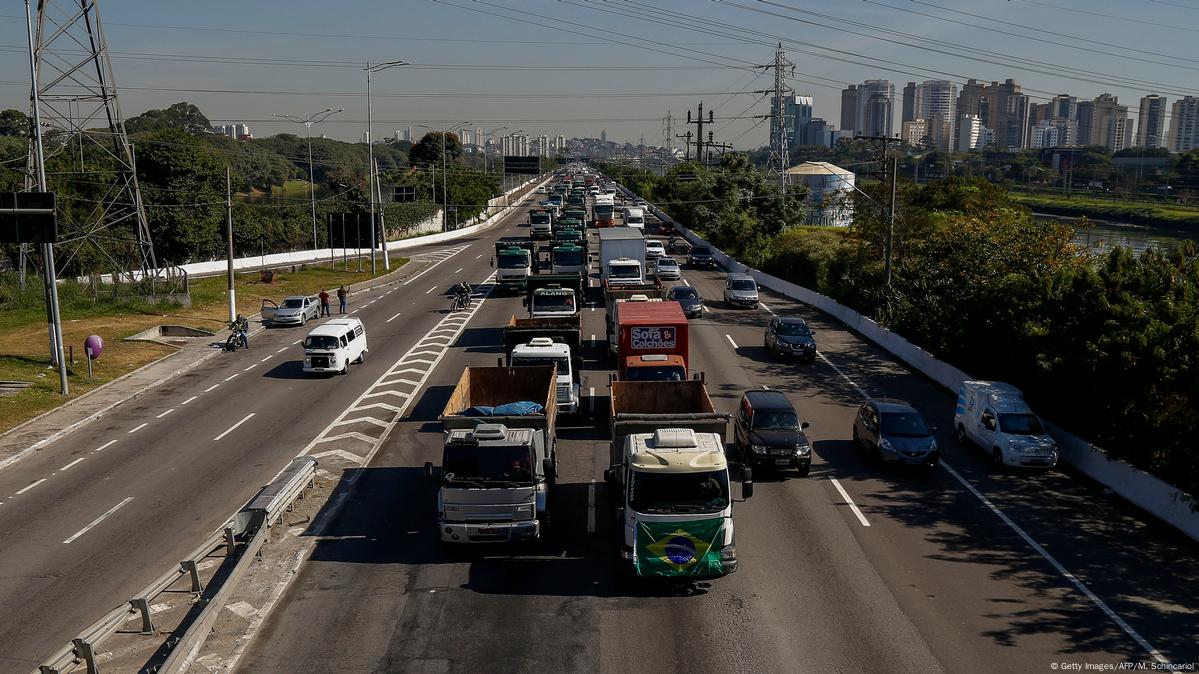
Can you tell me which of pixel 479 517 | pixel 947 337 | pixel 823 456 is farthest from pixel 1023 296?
pixel 479 517

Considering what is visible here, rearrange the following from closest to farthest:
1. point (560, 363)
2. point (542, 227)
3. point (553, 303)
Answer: point (560, 363), point (553, 303), point (542, 227)

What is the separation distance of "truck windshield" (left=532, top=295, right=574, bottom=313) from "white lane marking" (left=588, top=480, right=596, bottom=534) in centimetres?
1860

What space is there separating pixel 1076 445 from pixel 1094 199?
6628 inches

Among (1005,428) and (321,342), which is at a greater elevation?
(321,342)

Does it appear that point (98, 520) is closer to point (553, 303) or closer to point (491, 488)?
point (491, 488)

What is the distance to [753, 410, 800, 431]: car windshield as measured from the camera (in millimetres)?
24828

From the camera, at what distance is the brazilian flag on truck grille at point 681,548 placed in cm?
1648

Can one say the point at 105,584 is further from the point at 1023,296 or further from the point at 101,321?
the point at 101,321

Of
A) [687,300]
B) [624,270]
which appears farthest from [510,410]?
[624,270]

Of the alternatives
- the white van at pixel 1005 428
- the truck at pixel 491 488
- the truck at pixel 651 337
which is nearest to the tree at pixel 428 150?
the truck at pixel 651 337

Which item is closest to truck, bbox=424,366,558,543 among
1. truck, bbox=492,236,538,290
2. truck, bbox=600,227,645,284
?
truck, bbox=600,227,645,284

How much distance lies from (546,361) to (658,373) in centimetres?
350

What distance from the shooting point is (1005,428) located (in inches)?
1025

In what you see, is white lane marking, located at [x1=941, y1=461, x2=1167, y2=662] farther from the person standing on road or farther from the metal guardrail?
the person standing on road
